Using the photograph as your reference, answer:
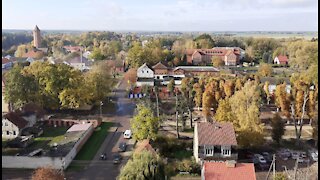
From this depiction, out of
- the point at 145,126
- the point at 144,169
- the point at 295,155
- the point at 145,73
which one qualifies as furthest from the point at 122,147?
the point at 145,73

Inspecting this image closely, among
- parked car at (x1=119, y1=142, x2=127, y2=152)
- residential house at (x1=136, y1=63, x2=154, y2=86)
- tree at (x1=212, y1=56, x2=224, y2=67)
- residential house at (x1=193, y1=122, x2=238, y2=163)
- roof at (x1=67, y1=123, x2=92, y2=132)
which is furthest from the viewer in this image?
tree at (x1=212, y1=56, x2=224, y2=67)

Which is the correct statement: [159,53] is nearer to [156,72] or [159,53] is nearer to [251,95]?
[156,72]

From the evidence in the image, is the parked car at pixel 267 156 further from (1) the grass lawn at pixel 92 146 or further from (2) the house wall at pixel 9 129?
(2) the house wall at pixel 9 129

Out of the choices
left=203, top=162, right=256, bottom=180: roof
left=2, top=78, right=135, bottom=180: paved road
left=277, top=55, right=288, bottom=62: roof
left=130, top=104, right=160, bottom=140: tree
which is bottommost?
left=2, top=78, right=135, bottom=180: paved road

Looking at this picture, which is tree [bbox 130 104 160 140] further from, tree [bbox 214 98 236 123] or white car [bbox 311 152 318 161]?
white car [bbox 311 152 318 161]

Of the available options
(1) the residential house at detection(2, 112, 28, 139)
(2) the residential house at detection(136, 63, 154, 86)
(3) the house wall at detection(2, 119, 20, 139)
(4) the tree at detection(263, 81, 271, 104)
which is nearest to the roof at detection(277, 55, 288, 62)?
(4) the tree at detection(263, 81, 271, 104)

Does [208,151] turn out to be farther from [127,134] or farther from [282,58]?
[282,58]

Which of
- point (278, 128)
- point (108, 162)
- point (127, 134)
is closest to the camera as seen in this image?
point (108, 162)
